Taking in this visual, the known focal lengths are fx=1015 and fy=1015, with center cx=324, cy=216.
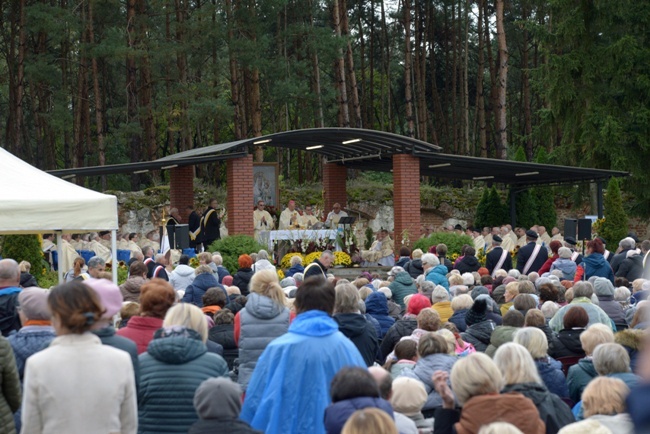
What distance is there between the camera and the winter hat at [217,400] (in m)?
4.98

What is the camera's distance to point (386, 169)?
30.7 m

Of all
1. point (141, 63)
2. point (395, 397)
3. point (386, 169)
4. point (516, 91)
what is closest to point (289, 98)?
point (141, 63)

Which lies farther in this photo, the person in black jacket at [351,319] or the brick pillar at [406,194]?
the brick pillar at [406,194]

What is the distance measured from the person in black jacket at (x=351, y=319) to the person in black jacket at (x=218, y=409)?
124 inches

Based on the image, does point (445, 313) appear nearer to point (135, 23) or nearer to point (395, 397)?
point (395, 397)

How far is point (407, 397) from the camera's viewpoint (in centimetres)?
620

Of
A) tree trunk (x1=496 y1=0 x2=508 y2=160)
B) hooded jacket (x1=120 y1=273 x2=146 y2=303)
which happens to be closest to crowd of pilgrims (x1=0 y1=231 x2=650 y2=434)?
hooded jacket (x1=120 y1=273 x2=146 y2=303)

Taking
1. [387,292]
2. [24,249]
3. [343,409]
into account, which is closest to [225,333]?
[387,292]

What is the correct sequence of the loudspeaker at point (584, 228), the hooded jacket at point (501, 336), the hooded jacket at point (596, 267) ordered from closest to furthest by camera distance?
1. the hooded jacket at point (501, 336)
2. the hooded jacket at point (596, 267)
3. the loudspeaker at point (584, 228)

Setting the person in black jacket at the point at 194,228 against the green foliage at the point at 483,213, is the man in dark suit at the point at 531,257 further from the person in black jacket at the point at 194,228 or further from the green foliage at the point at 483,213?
the green foliage at the point at 483,213

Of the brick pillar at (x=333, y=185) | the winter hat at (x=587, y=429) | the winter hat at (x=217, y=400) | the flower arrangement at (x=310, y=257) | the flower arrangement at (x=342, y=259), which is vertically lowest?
the flower arrangement at (x=342, y=259)

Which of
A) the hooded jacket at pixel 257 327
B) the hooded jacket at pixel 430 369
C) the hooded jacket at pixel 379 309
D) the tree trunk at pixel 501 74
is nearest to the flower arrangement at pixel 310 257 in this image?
the hooded jacket at pixel 379 309

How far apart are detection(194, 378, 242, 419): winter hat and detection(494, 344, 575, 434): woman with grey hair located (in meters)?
1.57

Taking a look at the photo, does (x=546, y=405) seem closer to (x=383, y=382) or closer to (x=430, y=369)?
(x=383, y=382)
